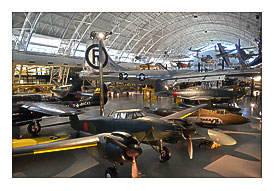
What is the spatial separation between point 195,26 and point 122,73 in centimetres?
795

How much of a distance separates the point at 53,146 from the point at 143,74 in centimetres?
860

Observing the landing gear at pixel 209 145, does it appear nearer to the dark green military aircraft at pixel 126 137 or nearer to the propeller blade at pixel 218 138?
the dark green military aircraft at pixel 126 137

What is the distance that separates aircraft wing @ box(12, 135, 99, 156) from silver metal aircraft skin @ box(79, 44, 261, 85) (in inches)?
203

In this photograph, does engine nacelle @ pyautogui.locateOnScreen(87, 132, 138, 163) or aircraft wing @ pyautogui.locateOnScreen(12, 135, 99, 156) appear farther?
engine nacelle @ pyautogui.locateOnScreen(87, 132, 138, 163)

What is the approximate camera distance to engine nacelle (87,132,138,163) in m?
3.54

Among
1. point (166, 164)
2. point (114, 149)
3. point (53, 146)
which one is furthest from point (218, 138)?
point (53, 146)

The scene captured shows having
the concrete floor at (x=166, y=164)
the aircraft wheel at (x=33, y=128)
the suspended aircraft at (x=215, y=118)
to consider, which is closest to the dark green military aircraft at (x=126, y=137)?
the concrete floor at (x=166, y=164)

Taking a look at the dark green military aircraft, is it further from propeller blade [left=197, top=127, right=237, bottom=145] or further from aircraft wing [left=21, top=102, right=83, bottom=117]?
aircraft wing [left=21, top=102, right=83, bottom=117]

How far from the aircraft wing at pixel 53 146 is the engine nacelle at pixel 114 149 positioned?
0.18 meters

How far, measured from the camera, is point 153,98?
17.0 metres

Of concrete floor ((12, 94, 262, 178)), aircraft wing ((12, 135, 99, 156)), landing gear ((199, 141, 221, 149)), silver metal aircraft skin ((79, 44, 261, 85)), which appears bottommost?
concrete floor ((12, 94, 262, 178))

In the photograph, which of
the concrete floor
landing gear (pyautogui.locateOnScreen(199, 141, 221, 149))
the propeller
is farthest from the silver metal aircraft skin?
the propeller

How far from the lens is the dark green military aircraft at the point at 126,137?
3.56m

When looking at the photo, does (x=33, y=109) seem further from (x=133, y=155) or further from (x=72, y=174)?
(x=133, y=155)
